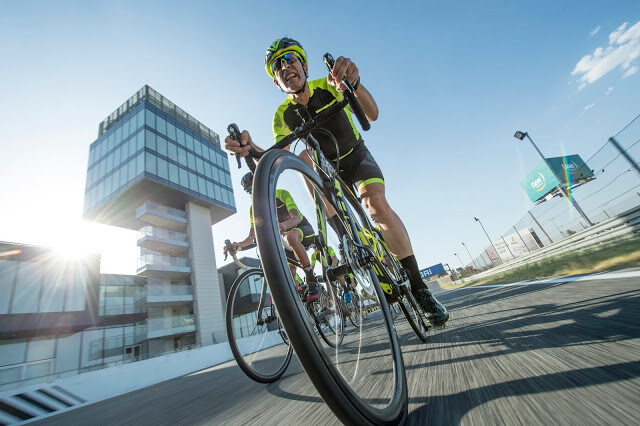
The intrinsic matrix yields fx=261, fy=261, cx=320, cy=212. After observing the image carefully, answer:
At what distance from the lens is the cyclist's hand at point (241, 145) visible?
5.47ft

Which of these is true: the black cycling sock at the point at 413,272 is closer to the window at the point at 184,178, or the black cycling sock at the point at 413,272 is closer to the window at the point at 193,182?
the window at the point at 184,178

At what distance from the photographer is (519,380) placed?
89 centimetres

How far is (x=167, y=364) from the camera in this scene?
699 centimetres

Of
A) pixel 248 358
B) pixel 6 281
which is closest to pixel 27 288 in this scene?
pixel 6 281

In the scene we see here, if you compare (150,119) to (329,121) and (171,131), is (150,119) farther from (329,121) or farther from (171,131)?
(329,121)

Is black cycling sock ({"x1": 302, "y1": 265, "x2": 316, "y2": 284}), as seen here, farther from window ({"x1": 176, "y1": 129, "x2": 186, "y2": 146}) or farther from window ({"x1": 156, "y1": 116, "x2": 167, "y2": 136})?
window ({"x1": 176, "y1": 129, "x2": 186, "y2": 146})

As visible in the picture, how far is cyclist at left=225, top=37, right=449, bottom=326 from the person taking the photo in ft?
6.67

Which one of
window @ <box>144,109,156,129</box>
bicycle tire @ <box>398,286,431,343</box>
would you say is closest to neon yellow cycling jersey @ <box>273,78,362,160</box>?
bicycle tire @ <box>398,286,431,343</box>

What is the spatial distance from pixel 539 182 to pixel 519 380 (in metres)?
41.8

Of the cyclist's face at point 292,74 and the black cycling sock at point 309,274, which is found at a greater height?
the cyclist's face at point 292,74

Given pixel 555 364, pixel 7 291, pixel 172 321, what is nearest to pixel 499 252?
pixel 172 321

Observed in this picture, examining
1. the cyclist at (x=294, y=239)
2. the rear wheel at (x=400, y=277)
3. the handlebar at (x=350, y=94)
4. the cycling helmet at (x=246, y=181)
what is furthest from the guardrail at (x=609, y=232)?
the cycling helmet at (x=246, y=181)

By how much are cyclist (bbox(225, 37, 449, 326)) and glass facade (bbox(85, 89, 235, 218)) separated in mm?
28997

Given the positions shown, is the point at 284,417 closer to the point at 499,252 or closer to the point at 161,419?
the point at 161,419
